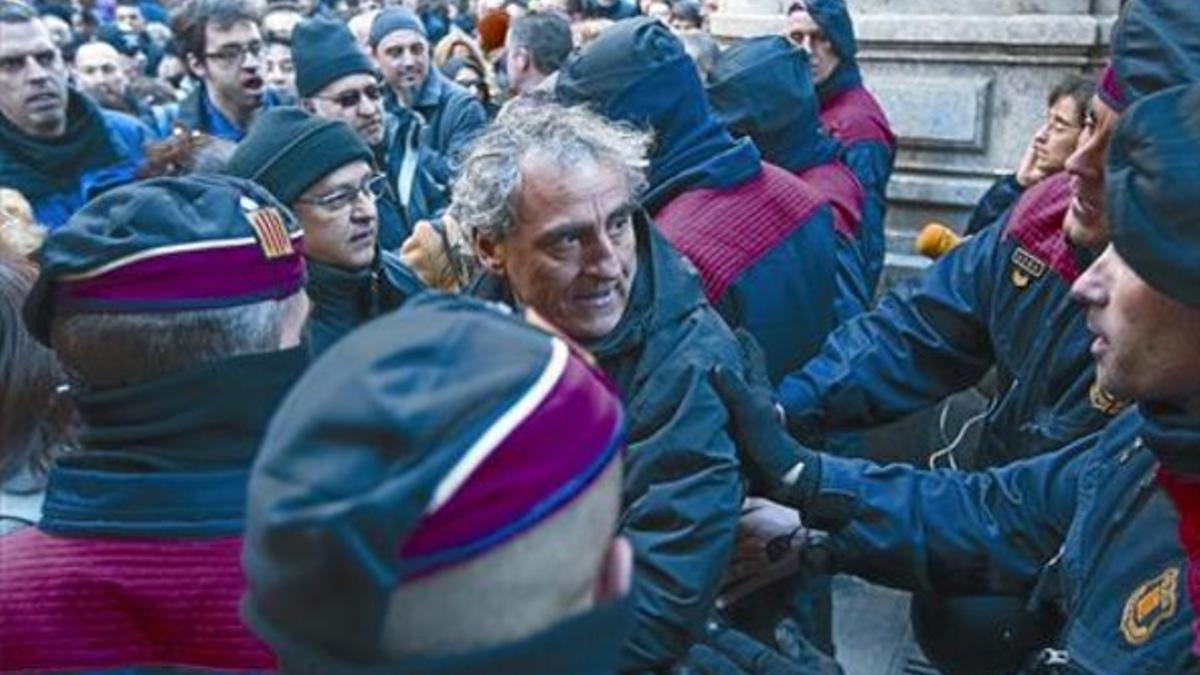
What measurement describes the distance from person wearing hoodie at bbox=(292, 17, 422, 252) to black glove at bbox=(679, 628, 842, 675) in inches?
113

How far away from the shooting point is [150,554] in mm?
1804

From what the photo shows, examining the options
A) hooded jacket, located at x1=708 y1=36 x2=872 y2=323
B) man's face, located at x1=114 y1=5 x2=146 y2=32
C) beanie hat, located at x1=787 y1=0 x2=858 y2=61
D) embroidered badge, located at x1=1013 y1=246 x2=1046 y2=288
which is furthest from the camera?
man's face, located at x1=114 y1=5 x2=146 y2=32

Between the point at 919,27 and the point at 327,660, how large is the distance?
494cm

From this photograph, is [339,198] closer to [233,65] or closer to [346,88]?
[346,88]

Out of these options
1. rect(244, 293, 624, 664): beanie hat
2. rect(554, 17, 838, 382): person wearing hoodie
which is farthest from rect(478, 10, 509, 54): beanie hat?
rect(244, 293, 624, 664): beanie hat

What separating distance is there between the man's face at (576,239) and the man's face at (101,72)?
5752 millimetres

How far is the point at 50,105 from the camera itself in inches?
191

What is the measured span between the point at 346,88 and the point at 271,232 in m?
3.31

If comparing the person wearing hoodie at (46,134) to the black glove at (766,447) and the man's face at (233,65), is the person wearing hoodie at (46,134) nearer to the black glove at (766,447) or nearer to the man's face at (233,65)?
the man's face at (233,65)

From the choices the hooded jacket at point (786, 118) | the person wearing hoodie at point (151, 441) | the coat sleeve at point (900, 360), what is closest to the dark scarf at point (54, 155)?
the hooded jacket at point (786, 118)

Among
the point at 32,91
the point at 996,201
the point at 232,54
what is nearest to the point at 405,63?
the point at 232,54

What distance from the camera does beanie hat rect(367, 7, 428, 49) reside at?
666cm

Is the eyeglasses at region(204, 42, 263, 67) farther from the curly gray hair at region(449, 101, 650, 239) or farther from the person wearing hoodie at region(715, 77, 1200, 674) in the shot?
the person wearing hoodie at region(715, 77, 1200, 674)

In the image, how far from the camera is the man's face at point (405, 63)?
6.45m
